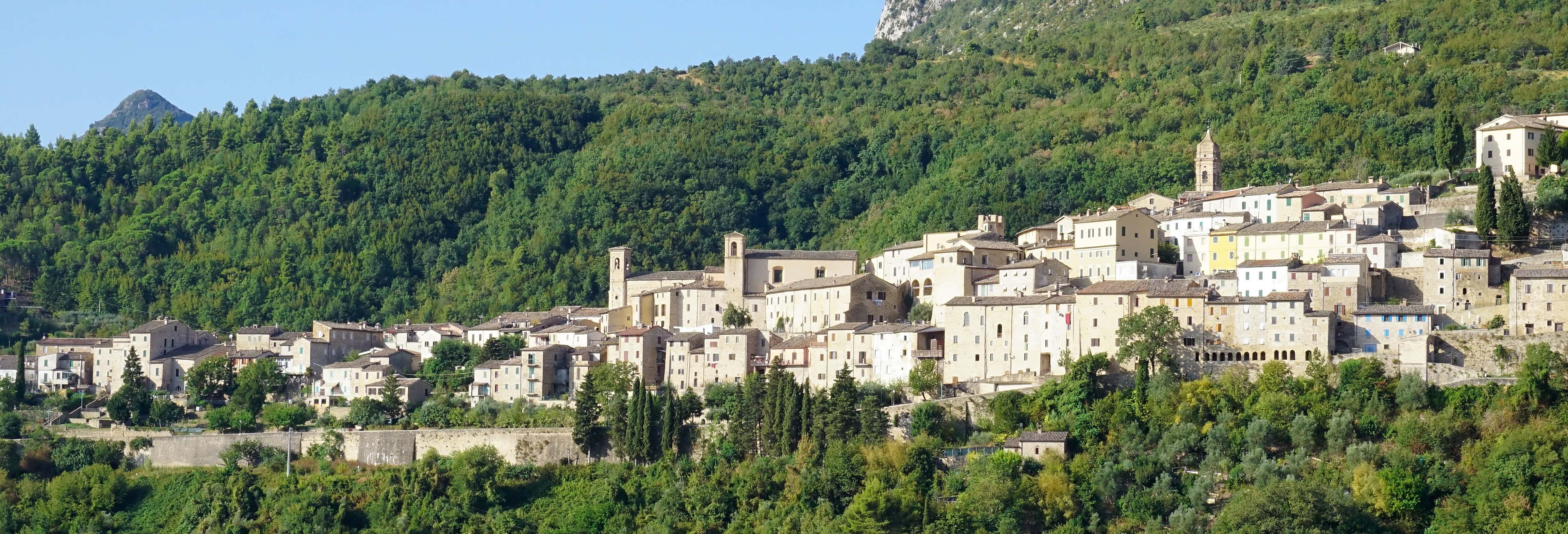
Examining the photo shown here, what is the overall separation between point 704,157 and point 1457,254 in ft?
173

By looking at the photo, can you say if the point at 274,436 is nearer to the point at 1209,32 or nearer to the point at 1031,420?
the point at 1031,420

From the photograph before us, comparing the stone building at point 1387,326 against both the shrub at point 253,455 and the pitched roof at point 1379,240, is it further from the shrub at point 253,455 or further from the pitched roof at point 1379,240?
the shrub at point 253,455

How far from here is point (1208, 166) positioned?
78.1m

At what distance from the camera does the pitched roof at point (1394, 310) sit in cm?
5522

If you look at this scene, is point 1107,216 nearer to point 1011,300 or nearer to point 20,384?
point 1011,300

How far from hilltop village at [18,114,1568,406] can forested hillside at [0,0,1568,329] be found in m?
7.72

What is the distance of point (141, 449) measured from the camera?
6669 centimetres

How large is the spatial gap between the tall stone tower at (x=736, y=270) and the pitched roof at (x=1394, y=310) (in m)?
23.4

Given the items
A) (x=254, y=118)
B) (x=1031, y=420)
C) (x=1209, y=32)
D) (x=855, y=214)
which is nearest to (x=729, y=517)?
(x=1031, y=420)

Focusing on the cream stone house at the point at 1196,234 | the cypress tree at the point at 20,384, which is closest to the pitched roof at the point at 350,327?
the cypress tree at the point at 20,384

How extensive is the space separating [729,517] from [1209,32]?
59.3m

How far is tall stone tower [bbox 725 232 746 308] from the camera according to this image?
7206 centimetres

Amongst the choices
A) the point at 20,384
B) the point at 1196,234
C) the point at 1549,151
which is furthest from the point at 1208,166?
the point at 20,384

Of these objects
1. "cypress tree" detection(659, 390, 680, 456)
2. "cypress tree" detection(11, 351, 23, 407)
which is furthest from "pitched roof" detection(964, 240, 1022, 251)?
"cypress tree" detection(11, 351, 23, 407)
